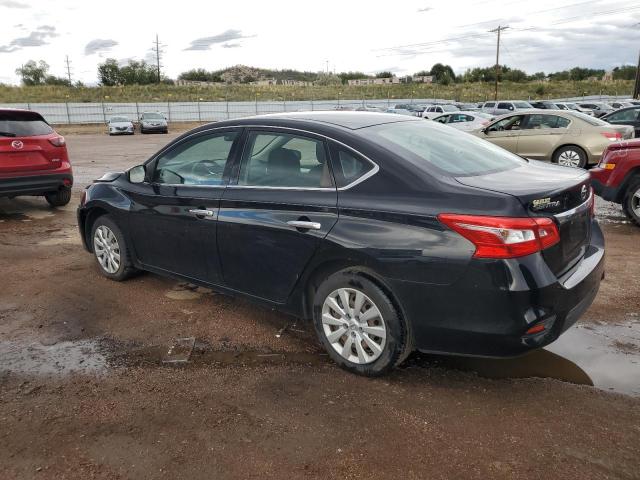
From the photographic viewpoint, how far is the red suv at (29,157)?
7867 mm

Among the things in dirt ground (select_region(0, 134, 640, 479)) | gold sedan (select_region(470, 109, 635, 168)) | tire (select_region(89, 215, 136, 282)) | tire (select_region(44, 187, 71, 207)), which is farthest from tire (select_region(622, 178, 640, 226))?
tire (select_region(44, 187, 71, 207))

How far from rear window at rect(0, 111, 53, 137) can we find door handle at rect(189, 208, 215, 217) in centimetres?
530

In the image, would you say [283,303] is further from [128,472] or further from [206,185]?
[128,472]

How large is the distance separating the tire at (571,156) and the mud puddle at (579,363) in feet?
29.9

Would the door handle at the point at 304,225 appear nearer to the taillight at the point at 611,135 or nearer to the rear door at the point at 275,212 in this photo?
the rear door at the point at 275,212

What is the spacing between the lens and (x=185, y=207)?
4301 millimetres

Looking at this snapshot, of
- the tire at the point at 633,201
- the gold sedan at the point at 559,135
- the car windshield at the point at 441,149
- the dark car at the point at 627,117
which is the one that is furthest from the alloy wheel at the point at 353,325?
the dark car at the point at 627,117

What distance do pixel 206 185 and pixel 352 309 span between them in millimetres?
1608

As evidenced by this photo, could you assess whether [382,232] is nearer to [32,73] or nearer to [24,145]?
[24,145]

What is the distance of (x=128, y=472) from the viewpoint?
8.63 ft

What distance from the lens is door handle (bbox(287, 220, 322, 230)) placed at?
3.45m

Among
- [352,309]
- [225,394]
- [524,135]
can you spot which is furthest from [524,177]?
[524,135]

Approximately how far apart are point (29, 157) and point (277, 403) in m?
6.73

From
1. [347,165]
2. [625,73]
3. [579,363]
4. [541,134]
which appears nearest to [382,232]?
[347,165]
